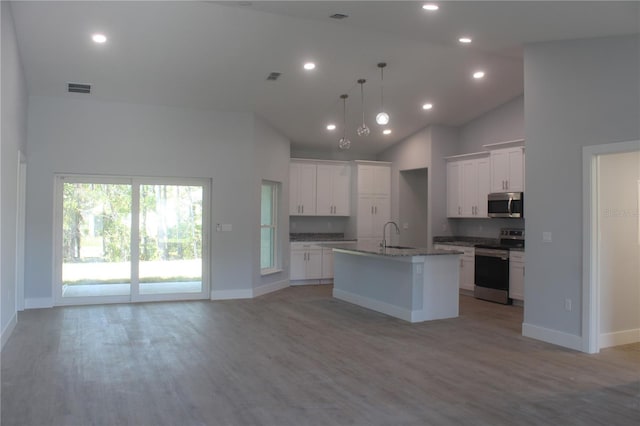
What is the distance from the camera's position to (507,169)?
786cm

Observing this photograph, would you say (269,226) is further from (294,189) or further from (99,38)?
(99,38)

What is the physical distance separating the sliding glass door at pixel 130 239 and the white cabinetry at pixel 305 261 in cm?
206

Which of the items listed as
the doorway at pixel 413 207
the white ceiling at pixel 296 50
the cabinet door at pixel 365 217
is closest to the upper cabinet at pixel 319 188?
the cabinet door at pixel 365 217

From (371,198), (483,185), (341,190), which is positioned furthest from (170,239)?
(483,185)

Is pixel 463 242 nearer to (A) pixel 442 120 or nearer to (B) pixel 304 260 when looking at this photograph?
(A) pixel 442 120

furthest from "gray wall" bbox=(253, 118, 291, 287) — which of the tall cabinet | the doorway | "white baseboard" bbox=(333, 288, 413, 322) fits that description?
the doorway

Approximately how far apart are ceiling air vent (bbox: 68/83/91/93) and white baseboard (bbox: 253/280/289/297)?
395 centimetres

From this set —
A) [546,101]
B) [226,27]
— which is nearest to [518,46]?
[546,101]

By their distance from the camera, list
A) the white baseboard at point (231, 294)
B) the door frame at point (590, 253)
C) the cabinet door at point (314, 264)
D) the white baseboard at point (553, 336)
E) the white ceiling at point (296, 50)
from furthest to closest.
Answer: the cabinet door at point (314, 264), the white baseboard at point (231, 294), the white baseboard at point (553, 336), the door frame at point (590, 253), the white ceiling at point (296, 50)

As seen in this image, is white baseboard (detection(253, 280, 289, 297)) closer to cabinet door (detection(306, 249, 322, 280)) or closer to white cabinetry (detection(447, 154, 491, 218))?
cabinet door (detection(306, 249, 322, 280))

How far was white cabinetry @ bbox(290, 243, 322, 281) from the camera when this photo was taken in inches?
375

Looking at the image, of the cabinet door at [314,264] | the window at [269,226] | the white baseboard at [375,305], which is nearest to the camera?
the white baseboard at [375,305]

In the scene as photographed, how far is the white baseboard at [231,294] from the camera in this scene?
7898 millimetres

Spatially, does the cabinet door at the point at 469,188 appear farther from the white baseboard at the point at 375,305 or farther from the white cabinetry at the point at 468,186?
the white baseboard at the point at 375,305
